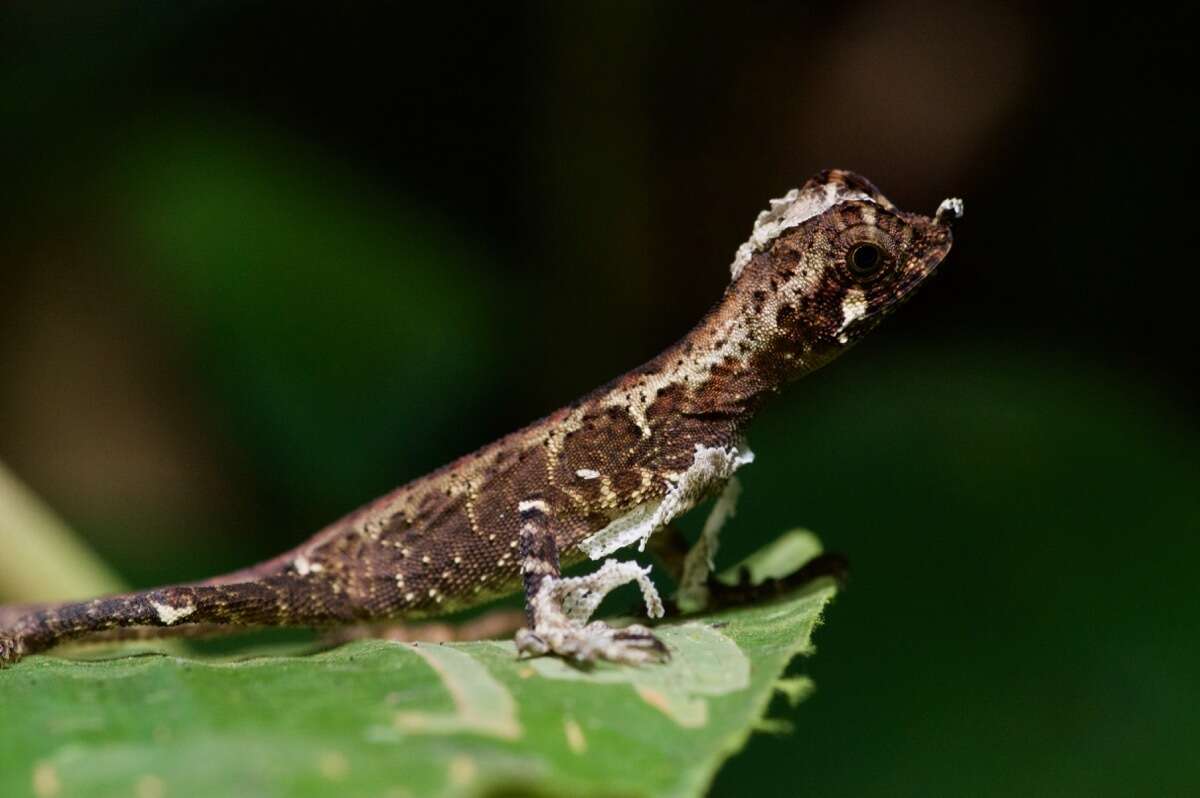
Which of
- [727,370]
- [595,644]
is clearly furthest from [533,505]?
[595,644]

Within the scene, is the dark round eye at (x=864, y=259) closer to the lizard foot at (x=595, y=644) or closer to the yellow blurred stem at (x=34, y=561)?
the lizard foot at (x=595, y=644)

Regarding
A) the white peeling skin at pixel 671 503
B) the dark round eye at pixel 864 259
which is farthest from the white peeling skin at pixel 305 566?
the dark round eye at pixel 864 259

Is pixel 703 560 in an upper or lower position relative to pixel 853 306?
lower

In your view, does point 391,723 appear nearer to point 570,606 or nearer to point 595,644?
point 595,644

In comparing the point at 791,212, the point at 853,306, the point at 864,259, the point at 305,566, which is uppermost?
the point at 791,212

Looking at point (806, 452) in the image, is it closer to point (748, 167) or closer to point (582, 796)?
point (748, 167)

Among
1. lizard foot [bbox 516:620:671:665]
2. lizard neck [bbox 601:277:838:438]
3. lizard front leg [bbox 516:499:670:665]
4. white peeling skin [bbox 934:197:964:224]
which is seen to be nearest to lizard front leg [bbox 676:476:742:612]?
lizard neck [bbox 601:277:838:438]

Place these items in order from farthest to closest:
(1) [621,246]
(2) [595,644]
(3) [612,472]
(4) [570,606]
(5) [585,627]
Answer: (1) [621,246] < (3) [612,472] < (4) [570,606] < (5) [585,627] < (2) [595,644]

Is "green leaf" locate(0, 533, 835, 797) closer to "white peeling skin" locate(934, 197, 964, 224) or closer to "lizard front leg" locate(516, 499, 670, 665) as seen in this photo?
"lizard front leg" locate(516, 499, 670, 665)
